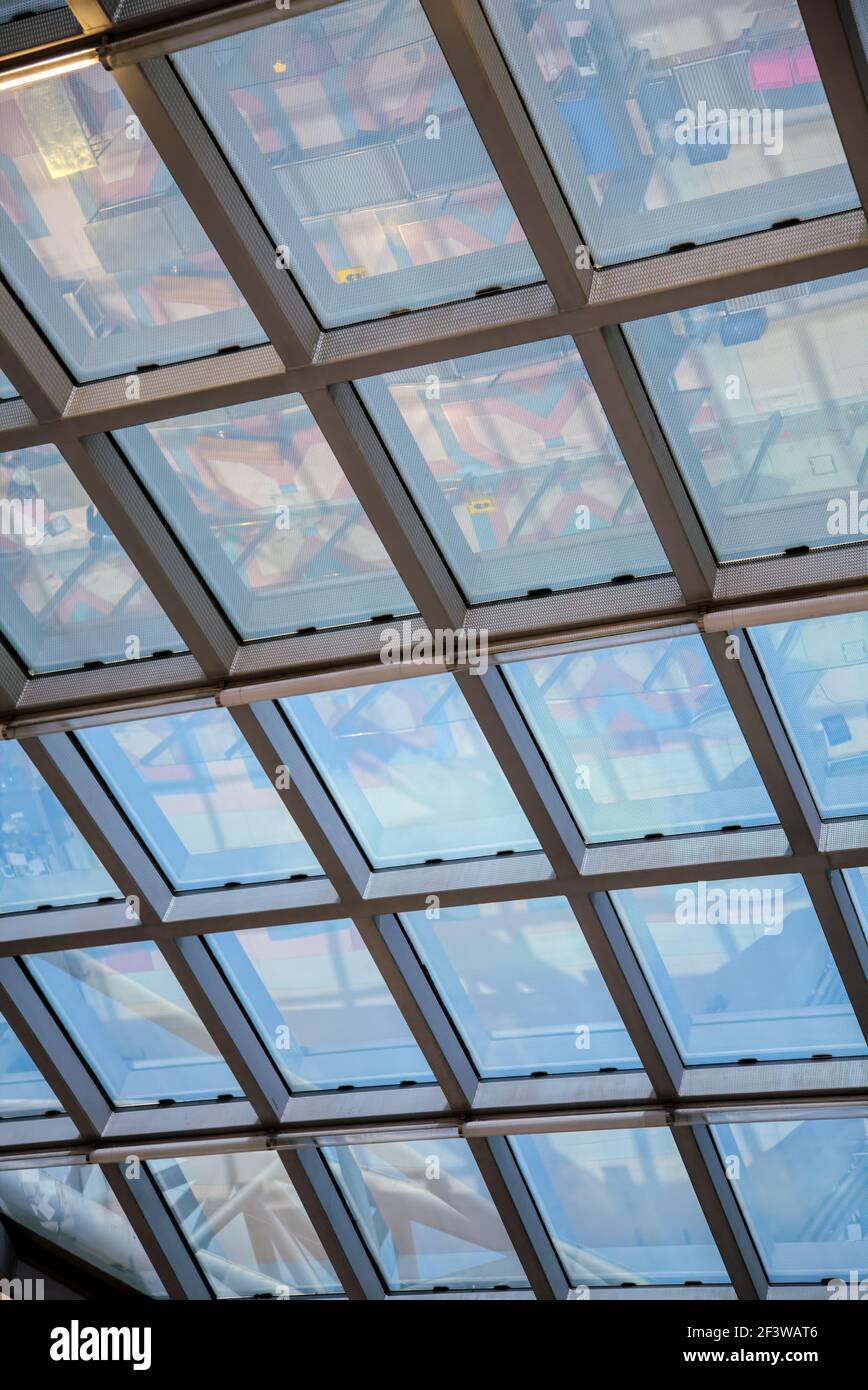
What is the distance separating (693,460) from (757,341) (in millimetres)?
1214

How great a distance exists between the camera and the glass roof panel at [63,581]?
45.4 feet

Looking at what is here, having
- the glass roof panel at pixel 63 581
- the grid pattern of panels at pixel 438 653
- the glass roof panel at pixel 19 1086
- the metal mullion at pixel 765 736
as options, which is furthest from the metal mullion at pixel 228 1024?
the metal mullion at pixel 765 736

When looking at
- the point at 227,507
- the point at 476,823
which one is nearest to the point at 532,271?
the point at 227,507

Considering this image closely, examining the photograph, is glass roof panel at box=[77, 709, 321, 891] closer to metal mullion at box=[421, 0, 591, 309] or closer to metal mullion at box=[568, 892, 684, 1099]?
metal mullion at box=[568, 892, 684, 1099]

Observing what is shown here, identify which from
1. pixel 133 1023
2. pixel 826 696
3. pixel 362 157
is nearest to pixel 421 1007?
pixel 133 1023

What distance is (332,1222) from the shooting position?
19.4 meters

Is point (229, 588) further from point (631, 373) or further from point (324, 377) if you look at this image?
point (631, 373)

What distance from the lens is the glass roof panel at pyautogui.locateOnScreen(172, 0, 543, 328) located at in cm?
1048

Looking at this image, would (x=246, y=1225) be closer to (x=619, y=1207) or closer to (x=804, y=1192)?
(x=619, y=1207)

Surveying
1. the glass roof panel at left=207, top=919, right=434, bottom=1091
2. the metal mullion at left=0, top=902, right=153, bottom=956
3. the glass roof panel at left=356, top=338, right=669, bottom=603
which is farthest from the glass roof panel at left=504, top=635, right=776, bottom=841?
the metal mullion at left=0, top=902, right=153, bottom=956

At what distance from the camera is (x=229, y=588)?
14.1 m

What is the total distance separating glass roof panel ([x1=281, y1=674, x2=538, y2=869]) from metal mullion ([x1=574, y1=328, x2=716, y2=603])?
10.8 feet

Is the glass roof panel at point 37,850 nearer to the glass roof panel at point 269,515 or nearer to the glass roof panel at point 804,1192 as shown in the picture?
the glass roof panel at point 269,515

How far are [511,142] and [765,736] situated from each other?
20.4 ft
